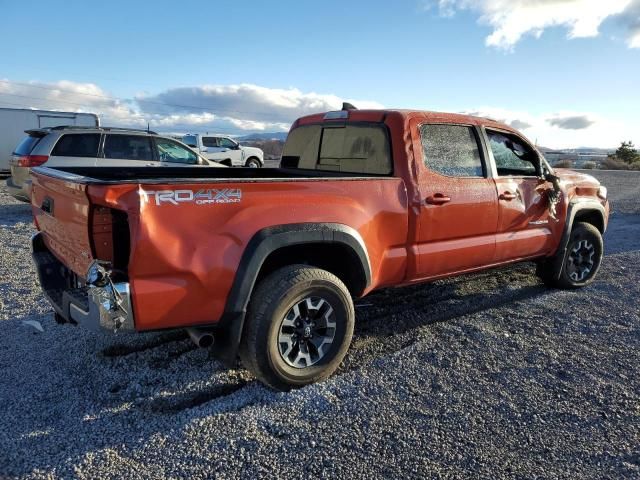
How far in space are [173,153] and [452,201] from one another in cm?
778

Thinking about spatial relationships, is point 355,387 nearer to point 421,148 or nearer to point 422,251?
point 422,251

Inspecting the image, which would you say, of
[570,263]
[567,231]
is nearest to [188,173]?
[567,231]

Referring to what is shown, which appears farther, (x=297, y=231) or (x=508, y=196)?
A: (x=508, y=196)

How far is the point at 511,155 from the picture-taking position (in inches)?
188

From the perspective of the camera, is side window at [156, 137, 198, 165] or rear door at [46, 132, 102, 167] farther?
side window at [156, 137, 198, 165]

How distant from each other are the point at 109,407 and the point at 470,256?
306 centimetres

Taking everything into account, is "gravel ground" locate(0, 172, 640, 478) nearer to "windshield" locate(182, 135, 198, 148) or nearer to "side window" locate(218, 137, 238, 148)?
"windshield" locate(182, 135, 198, 148)

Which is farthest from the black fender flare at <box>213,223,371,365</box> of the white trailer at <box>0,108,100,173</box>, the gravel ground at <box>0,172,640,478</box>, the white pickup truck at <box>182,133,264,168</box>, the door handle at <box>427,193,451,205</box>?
the white pickup truck at <box>182,133,264,168</box>

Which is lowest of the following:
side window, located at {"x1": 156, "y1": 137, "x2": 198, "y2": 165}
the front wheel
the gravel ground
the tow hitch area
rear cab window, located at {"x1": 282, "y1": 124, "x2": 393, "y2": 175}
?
the gravel ground

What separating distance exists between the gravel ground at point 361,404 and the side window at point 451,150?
4.55 ft

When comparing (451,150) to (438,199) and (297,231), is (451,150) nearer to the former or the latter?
→ (438,199)

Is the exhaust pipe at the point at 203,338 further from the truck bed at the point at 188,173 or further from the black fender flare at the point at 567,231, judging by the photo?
the black fender flare at the point at 567,231

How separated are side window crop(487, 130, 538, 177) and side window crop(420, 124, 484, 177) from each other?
0.95 ft

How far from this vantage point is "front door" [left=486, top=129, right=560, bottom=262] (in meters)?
4.45
